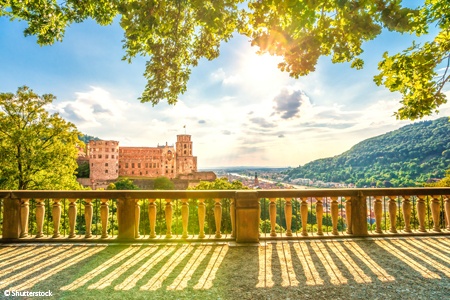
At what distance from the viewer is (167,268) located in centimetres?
434

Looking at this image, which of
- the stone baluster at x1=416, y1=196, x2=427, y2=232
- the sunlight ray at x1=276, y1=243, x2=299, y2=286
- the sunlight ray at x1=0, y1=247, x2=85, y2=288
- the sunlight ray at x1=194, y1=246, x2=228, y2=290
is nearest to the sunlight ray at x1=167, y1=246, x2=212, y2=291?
the sunlight ray at x1=194, y1=246, x2=228, y2=290

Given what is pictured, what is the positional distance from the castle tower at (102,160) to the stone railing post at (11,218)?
3105 inches

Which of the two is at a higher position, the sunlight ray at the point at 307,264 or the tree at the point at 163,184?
the sunlight ray at the point at 307,264

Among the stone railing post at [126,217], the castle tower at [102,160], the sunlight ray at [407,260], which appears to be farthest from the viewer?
the castle tower at [102,160]

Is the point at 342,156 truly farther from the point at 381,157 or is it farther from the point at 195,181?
the point at 195,181

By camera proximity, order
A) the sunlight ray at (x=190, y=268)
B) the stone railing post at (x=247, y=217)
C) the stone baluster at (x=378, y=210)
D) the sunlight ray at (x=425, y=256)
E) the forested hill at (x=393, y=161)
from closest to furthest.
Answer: the sunlight ray at (x=190, y=268)
the sunlight ray at (x=425, y=256)
the stone railing post at (x=247, y=217)
the stone baluster at (x=378, y=210)
the forested hill at (x=393, y=161)

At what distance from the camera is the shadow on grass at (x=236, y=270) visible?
11.5 ft

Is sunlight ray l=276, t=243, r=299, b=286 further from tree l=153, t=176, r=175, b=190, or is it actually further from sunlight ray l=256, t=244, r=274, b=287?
tree l=153, t=176, r=175, b=190

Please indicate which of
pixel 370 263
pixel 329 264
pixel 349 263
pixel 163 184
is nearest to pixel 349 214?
pixel 370 263

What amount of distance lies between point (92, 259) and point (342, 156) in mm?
65526

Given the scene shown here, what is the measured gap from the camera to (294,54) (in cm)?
455

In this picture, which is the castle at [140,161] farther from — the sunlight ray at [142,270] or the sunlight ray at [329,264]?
the sunlight ray at [329,264]

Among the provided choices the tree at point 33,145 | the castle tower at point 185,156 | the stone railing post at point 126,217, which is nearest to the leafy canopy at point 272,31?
the stone railing post at point 126,217

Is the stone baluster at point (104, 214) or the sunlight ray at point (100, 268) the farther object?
the stone baluster at point (104, 214)
